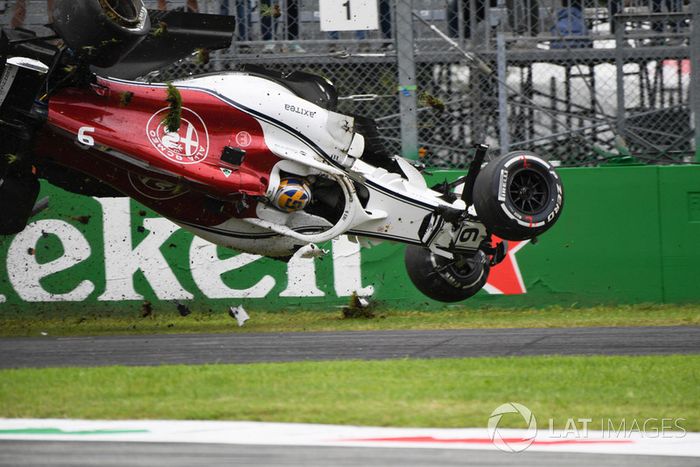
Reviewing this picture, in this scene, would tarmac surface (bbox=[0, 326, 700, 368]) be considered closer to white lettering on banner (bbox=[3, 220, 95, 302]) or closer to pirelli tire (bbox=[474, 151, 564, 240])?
pirelli tire (bbox=[474, 151, 564, 240])

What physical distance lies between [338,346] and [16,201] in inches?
101

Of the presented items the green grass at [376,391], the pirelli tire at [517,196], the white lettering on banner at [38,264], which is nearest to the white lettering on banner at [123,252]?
the white lettering on banner at [38,264]

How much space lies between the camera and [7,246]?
10336mm

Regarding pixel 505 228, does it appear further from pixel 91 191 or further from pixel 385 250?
pixel 91 191

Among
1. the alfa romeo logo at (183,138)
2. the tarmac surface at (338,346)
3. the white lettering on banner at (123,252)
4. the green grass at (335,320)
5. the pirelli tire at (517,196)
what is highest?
the alfa romeo logo at (183,138)

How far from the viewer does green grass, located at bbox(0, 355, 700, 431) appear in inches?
208

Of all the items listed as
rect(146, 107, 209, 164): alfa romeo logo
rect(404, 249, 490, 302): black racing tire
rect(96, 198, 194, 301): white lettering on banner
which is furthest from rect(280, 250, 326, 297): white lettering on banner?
rect(146, 107, 209, 164): alfa romeo logo

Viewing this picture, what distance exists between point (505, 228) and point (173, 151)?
2.35 meters

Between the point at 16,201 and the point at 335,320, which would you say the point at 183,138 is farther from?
the point at 335,320

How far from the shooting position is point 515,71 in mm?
10844

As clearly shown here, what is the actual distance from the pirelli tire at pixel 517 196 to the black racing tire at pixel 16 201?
317 cm

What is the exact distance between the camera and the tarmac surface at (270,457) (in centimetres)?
440

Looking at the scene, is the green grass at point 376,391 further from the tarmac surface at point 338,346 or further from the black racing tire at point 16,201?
the black racing tire at point 16,201

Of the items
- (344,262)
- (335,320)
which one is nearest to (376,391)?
(335,320)
